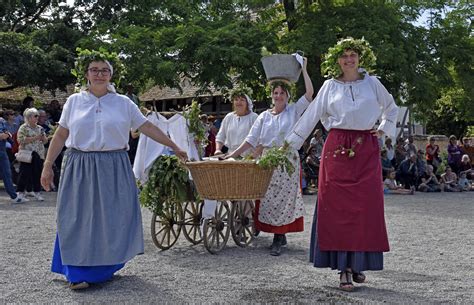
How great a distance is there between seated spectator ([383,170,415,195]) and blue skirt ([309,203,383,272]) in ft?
43.0

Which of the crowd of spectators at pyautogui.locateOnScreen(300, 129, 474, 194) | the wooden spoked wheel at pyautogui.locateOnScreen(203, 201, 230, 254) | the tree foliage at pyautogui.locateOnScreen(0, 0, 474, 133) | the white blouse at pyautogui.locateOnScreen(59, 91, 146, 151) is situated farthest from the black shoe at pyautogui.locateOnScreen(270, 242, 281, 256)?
the tree foliage at pyautogui.locateOnScreen(0, 0, 474, 133)

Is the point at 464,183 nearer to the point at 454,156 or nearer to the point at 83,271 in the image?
the point at 454,156

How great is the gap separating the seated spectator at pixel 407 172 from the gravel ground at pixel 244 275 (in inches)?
380

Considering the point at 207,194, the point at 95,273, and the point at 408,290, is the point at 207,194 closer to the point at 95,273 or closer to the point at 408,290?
the point at 95,273

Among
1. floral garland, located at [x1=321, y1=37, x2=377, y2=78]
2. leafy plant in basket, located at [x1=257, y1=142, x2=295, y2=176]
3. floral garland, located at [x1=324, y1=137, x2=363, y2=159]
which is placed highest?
floral garland, located at [x1=321, y1=37, x2=377, y2=78]

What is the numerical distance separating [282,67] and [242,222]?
2.06m

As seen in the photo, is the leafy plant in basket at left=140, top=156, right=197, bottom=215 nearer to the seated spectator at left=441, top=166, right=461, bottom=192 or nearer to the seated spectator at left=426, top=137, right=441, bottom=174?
the seated spectator at left=441, top=166, right=461, bottom=192

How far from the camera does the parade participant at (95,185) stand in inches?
244

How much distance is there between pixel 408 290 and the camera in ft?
20.4

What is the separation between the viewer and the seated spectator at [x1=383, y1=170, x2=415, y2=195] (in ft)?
63.4

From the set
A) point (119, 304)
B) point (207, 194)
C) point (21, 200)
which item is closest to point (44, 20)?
point (21, 200)

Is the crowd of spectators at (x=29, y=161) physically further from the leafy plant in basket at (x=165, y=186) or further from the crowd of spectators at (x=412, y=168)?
the crowd of spectators at (x=412, y=168)

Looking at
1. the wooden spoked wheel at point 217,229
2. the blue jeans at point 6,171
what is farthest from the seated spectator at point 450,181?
the wooden spoked wheel at point 217,229

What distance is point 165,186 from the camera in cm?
832
